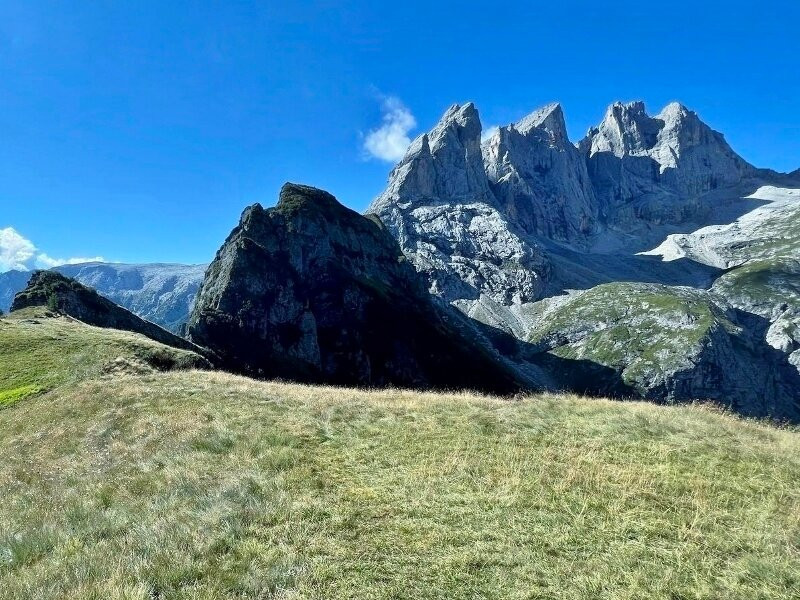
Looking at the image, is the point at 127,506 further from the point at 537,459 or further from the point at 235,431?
the point at 537,459

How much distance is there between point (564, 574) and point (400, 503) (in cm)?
445

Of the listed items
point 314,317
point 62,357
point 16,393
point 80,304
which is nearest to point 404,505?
point 16,393

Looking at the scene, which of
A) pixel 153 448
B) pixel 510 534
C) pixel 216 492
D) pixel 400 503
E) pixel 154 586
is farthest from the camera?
pixel 153 448

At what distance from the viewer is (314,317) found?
153500mm

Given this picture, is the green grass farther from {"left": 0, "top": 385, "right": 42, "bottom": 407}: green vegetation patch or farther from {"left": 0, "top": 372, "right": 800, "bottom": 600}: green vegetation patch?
{"left": 0, "top": 372, "right": 800, "bottom": 600}: green vegetation patch

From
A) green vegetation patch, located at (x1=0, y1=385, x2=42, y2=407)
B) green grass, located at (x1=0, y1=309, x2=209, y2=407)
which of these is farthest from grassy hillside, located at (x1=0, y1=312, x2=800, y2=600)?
green grass, located at (x1=0, y1=309, x2=209, y2=407)

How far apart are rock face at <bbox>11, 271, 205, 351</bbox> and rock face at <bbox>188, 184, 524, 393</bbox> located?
39238mm

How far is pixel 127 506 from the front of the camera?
12469 millimetres

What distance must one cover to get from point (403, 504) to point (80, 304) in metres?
80.1

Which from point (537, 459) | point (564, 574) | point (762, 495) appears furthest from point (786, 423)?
point (564, 574)

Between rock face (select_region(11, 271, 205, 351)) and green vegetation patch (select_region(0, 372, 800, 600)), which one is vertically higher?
rock face (select_region(11, 271, 205, 351))

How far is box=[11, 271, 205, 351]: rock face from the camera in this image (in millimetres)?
69125

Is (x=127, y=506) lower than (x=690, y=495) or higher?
lower

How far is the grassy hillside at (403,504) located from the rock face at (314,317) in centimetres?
10069
